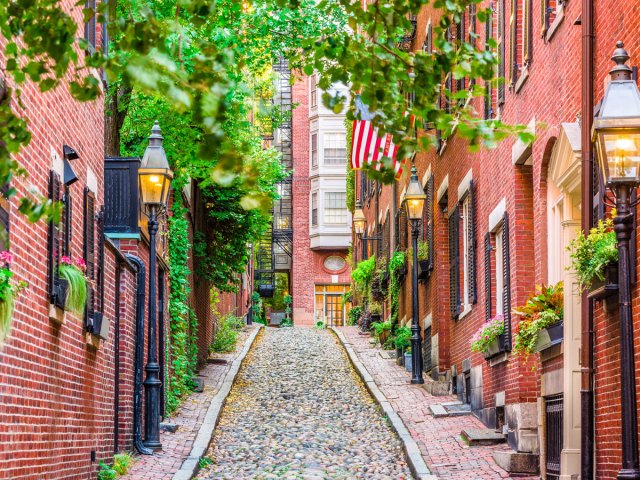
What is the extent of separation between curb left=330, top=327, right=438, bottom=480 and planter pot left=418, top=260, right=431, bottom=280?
89.7 inches

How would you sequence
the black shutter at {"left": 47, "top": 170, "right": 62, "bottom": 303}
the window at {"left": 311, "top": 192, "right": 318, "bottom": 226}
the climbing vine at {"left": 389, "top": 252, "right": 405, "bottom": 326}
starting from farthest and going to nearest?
1. the window at {"left": 311, "top": 192, "right": 318, "bottom": 226}
2. the climbing vine at {"left": 389, "top": 252, "right": 405, "bottom": 326}
3. the black shutter at {"left": 47, "top": 170, "right": 62, "bottom": 303}

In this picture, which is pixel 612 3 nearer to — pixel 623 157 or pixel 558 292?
pixel 623 157

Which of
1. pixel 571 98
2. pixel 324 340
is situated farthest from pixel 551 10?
pixel 324 340

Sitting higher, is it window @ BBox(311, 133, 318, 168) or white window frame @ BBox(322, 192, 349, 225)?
window @ BBox(311, 133, 318, 168)

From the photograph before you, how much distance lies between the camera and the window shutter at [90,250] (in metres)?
13.1

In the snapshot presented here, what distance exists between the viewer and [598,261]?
32.2ft

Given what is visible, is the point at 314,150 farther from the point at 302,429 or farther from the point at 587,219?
the point at 587,219

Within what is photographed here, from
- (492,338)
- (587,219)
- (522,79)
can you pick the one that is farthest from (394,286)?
(587,219)

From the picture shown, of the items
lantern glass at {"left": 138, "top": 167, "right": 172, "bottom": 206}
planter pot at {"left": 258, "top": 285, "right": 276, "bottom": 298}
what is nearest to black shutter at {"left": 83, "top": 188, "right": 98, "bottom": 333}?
lantern glass at {"left": 138, "top": 167, "right": 172, "bottom": 206}

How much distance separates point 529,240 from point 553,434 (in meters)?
3.27

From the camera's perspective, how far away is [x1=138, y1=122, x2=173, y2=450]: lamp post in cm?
1617

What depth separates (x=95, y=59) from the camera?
5.47 m

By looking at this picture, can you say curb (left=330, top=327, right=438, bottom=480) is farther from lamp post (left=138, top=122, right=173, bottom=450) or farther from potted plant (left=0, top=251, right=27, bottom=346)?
potted plant (left=0, top=251, right=27, bottom=346)

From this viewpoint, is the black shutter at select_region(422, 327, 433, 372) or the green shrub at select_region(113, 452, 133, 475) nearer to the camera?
the green shrub at select_region(113, 452, 133, 475)
